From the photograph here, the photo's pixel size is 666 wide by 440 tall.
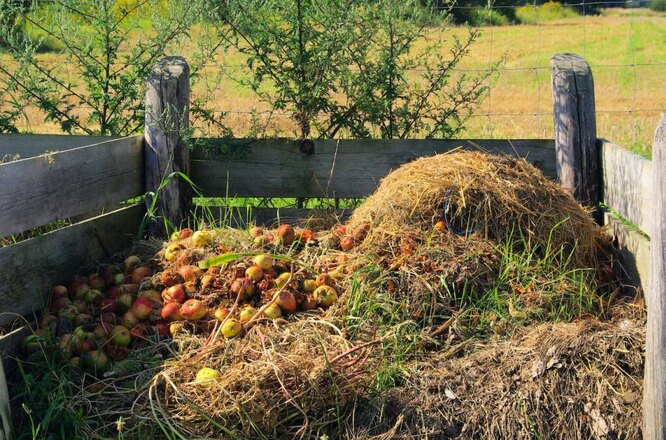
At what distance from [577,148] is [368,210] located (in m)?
1.39

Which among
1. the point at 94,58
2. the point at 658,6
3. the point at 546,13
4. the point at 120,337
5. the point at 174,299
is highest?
the point at 658,6

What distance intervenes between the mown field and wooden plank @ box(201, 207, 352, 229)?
58 centimetres

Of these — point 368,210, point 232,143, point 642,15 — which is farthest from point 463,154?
point 642,15

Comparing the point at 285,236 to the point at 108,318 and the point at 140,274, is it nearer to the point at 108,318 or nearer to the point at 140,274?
the point at 140,274

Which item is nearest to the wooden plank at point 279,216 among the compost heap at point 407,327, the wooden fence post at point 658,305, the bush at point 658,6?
the compost heap at point 407,327

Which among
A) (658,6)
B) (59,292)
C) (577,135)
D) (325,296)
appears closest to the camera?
(325,296)

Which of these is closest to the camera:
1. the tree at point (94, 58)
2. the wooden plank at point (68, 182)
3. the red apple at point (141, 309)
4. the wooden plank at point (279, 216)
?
the wooden plank at point (68, 182)

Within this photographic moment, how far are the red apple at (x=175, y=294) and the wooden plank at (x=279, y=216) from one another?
97cm

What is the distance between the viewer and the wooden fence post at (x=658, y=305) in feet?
10.2

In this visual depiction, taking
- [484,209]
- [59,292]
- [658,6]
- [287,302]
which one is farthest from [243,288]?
[658,6]

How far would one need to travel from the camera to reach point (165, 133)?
509 centimetres

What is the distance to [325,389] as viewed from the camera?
11.5 ft

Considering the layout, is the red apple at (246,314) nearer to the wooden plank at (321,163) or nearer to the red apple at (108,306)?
the red apple at (108,306)

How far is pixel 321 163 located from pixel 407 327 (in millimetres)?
1652
